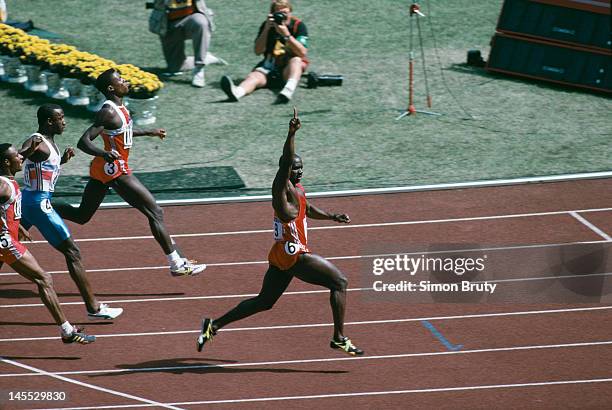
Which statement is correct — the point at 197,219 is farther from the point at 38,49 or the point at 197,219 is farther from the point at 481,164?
the point at 38,49

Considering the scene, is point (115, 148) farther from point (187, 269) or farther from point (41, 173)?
point (187, 269)

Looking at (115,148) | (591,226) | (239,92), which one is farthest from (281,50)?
(115,148)

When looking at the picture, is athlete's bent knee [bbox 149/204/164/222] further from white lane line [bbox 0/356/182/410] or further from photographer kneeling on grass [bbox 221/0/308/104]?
photographer kneeling on grass [bbox 221/0/308/104]

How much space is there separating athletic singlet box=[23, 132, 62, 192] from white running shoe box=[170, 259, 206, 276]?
1719 mm

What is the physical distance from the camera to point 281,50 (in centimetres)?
1764

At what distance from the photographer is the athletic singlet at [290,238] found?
9914 mm

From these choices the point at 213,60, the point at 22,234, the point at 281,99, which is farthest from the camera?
the point at 213,60

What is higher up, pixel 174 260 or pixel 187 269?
pixel 174 260

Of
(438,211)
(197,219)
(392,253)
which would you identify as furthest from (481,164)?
(197,219)

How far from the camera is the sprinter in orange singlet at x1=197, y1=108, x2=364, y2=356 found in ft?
32.1

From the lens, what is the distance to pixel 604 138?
16234 mm

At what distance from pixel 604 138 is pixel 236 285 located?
676 centimetres

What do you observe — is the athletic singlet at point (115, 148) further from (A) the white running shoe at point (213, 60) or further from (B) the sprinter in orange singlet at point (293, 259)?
(A) the white running shoe at point (213, 60)

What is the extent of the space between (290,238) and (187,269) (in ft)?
8.07
